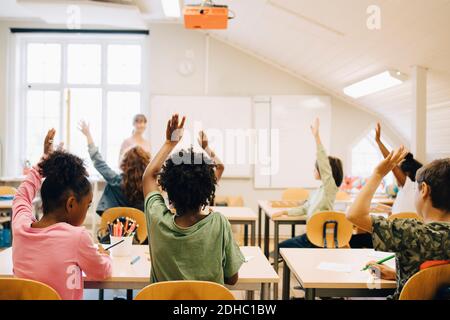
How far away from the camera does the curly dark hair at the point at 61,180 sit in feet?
5.48

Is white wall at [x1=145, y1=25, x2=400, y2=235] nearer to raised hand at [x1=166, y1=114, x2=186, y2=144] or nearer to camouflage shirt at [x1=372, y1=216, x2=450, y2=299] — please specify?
raised hand at [x1=166, y1=114, x2=186, y2=144]

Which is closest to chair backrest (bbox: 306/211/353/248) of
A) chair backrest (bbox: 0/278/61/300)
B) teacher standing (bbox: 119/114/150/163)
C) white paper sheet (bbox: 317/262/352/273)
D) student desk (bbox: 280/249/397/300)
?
student desk (bbox: 280/249/397/300)

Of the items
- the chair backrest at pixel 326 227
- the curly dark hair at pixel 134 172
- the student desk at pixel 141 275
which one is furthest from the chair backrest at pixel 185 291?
the chair backrest at pixel 326 227

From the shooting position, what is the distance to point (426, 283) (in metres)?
1.57

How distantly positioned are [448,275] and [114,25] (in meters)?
5.89

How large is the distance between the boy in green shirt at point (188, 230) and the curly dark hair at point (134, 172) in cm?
147

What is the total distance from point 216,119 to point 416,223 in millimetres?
4735

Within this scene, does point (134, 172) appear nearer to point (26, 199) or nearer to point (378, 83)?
point (26, 199)

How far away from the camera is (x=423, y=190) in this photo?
1676 millimetres

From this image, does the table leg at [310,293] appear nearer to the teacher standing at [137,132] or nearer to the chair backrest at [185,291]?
the chair backrest at [185,291]

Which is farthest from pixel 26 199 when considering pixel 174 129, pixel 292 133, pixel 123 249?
pixel 292 133
